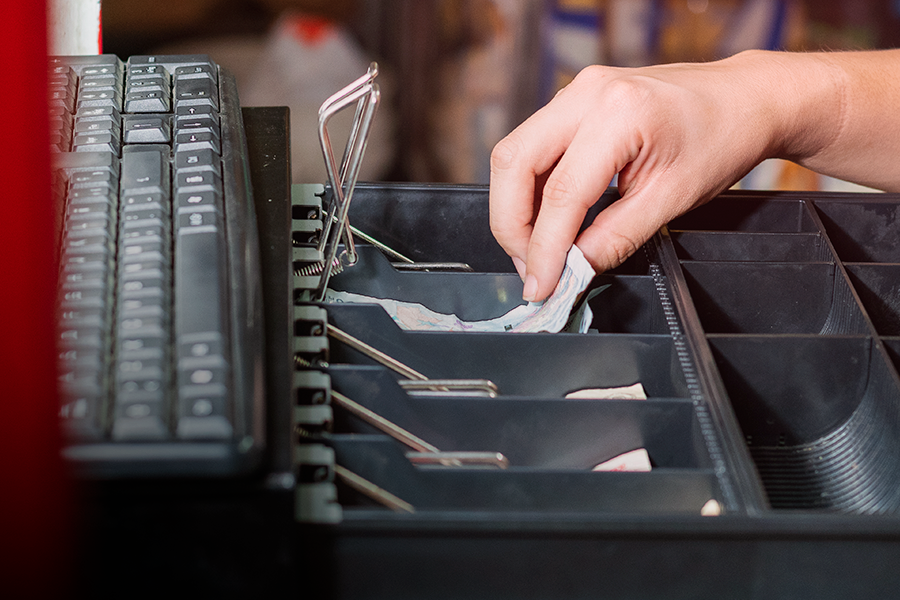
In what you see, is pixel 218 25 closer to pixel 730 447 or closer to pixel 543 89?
pixel 543 89

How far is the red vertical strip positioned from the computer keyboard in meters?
0.03

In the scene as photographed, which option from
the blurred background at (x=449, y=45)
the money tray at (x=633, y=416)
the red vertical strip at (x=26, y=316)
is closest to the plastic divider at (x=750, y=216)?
the money tray at (x=633, y=416)

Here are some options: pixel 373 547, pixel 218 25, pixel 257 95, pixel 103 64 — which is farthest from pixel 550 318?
pixel 218 25

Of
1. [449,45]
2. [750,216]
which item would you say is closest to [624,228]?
[750,216]

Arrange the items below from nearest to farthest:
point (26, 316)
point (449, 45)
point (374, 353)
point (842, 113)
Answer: point (26, 316)
point (374, 353)
point (842, 113)
point (449, 45)

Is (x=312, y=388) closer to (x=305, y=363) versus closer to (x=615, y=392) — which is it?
(x=305, y=363)

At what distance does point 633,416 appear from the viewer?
1.47 ft

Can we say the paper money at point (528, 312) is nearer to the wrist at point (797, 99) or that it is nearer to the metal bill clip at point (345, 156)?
the metal bill clip at point (345, 156)

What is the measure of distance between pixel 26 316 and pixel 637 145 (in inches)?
17.4

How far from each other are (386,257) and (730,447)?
1.01 feet

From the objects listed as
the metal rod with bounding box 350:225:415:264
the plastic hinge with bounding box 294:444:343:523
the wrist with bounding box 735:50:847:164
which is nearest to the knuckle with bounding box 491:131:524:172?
the metal rod with bounding box 350:225:415:264

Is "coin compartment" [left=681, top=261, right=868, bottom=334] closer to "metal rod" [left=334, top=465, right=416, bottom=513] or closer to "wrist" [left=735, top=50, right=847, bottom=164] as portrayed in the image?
"wrist" [left=735, top=50, right=847, bottom=164]

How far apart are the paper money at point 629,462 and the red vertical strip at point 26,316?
0.29 metres

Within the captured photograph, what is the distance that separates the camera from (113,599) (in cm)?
32
